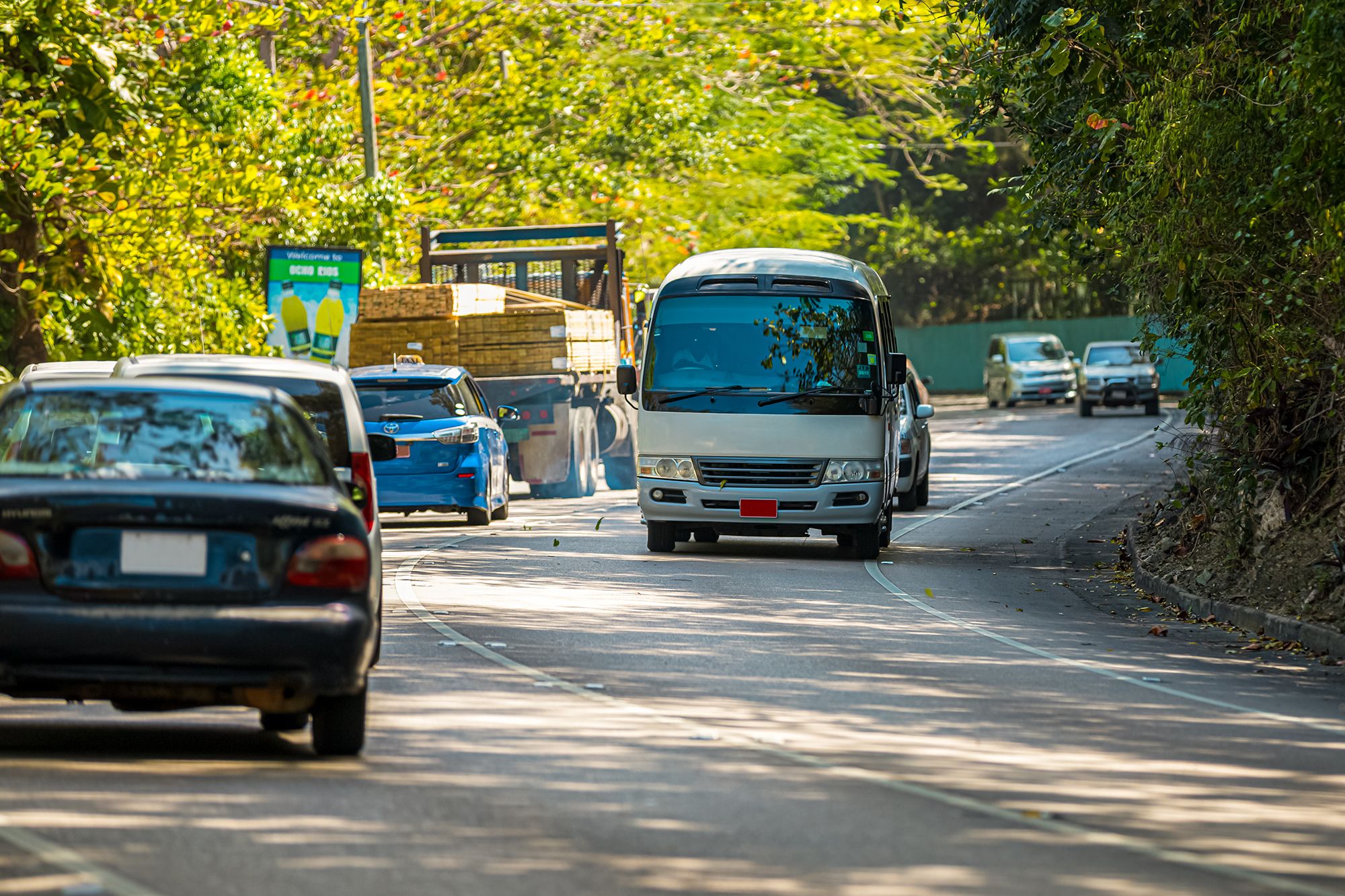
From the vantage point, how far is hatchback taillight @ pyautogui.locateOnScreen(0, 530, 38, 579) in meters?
7.51

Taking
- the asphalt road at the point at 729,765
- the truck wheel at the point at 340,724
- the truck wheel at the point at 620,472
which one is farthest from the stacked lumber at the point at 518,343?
the truck wheel at the point at 340,724

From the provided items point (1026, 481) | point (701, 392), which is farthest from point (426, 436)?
point (1026, 481)

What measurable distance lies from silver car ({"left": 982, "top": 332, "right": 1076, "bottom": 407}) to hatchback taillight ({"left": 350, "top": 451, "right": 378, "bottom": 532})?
150 ft

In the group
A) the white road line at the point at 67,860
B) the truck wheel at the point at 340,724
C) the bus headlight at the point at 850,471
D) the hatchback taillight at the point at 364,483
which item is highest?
the hatchback taillight at the point at 364,483

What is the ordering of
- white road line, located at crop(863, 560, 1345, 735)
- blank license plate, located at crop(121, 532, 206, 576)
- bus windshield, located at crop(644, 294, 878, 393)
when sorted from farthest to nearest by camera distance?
bus windshield, located at crop(644, 294, 878, 393), white road line, located at crop(863, 560, 1345, 735), blank license plate, located at crop(121, 532, 206, 576)

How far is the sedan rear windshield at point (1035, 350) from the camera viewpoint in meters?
55.1

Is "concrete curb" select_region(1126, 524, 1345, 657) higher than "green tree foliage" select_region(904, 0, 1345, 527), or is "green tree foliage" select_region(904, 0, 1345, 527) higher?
"green tree foliage" select_region(904, 0, 1345, 527)

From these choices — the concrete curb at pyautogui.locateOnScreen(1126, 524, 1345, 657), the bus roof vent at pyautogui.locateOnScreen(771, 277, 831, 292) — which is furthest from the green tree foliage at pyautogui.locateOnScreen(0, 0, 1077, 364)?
the concrete curb at pyautogui.locateOnScreen(1126, 524, 1345, 657)

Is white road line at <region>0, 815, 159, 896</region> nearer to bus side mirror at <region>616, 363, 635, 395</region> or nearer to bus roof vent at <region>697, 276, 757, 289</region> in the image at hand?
bus side mirror at <region>616, 363, 635, 395</region>

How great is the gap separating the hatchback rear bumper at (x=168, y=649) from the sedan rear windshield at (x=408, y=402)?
12828 mm

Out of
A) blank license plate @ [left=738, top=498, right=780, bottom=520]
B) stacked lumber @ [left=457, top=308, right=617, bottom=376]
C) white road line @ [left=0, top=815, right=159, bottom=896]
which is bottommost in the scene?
white road line @ [left=0, top=815, right=159, bottom=896]

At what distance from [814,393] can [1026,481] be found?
12387 mm

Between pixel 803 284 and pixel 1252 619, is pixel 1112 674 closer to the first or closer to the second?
pixel 1252 619

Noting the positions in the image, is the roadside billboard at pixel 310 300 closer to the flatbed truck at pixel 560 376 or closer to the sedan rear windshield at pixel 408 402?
the flatbed truck at pixel 560 376
